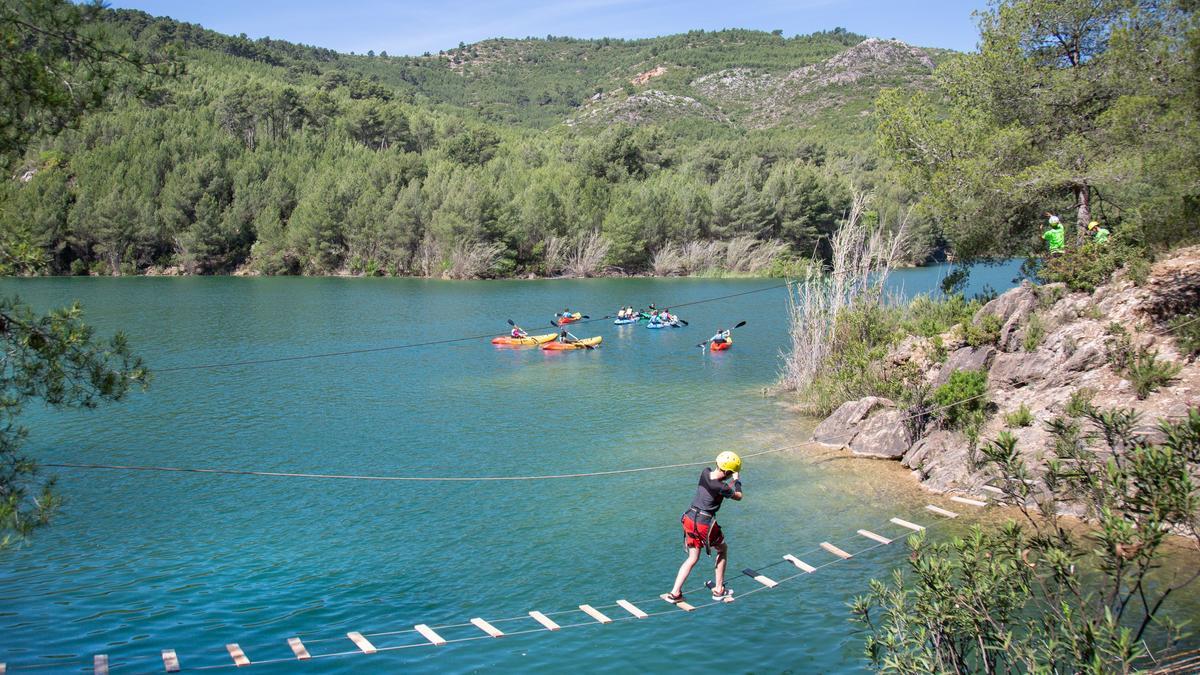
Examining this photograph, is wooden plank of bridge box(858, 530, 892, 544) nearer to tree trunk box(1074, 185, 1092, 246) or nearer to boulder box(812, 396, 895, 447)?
boulder box(812, 396, 895, 447)

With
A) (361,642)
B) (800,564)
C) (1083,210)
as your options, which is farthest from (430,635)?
(1083,210)

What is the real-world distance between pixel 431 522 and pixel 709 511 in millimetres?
6530

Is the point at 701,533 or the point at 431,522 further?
the point at 431,522

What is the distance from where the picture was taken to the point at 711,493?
38.5 feet

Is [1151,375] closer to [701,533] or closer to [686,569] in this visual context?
[701,533]

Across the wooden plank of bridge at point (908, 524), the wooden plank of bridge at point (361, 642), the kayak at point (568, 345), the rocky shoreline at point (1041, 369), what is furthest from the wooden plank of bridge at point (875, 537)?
the kayak at point (568, 345)

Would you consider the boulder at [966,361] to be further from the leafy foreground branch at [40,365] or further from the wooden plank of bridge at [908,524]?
the leafy foreground branch at [40,365]

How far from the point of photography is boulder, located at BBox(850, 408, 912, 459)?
64.9 ft

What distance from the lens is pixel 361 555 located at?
14.5 m

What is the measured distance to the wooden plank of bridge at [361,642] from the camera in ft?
35.8

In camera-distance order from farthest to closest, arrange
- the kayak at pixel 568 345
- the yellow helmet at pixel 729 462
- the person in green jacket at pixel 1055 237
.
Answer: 1. the kayak at pixel 568 345
2. the person in green jacket at pixel 1055 237
3. the yellow helmet at pixel 729 462

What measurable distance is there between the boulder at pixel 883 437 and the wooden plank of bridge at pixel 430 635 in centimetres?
1207

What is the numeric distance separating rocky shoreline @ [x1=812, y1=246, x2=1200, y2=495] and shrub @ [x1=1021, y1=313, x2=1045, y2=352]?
0.08 ft

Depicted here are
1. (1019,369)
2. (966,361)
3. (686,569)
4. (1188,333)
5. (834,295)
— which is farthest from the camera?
(834,295)
